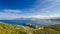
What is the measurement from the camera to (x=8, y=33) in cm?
1015

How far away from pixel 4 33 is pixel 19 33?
9.39ft

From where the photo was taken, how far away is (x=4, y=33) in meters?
9.98

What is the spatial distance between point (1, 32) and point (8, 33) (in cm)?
63

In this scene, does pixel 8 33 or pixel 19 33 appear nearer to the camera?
pixel 8 33

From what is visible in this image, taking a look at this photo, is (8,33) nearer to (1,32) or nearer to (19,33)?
(1,32)

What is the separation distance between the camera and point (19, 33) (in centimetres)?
1260

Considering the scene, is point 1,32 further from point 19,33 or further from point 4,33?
point 19,33

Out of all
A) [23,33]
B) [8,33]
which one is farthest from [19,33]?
[8,33]

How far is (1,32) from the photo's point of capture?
9984 millimetres

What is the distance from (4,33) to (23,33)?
11.0 feet

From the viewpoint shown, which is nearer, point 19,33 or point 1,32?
point 1,32

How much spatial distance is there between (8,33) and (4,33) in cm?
37

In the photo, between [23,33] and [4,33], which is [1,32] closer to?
[4,33]

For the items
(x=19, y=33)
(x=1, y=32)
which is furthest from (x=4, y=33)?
(x=19, y=33)
